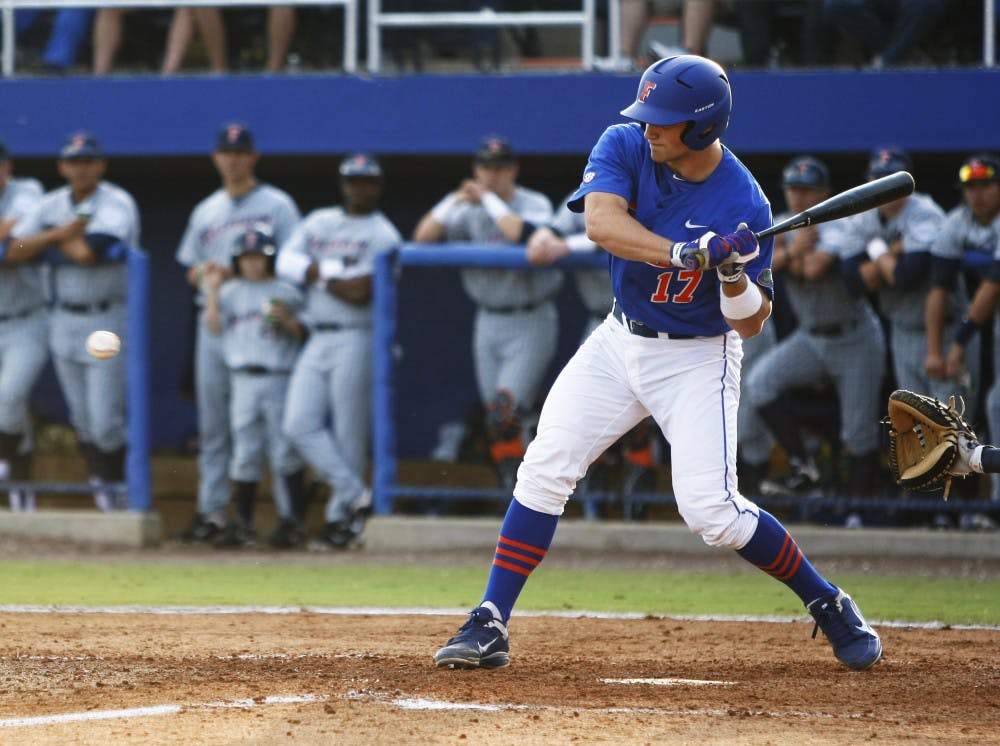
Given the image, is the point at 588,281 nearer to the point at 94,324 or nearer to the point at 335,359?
the point at 335,359

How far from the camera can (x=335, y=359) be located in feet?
29.5

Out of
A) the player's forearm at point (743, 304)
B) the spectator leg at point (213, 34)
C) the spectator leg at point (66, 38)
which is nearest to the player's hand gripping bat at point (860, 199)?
the player's forearm at point (743, 304)

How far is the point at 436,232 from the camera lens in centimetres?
909

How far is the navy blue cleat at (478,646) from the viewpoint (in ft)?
14.8

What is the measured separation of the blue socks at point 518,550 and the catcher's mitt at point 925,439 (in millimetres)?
1241

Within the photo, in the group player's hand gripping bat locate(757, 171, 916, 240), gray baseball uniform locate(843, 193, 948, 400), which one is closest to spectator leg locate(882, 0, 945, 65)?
gray baseball uniform locate(843, 193, 948, 400)

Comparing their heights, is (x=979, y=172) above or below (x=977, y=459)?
above

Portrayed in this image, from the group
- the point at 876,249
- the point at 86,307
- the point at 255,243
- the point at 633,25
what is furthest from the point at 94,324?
the point at 876,249

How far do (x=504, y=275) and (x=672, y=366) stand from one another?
420 cm

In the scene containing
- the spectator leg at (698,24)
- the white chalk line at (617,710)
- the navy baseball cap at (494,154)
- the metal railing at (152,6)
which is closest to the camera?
the white chalk line at (617,710)

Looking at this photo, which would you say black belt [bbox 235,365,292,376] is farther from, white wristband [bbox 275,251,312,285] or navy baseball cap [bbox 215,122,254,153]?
navy baseball cap [bbox 215,122,254,153]

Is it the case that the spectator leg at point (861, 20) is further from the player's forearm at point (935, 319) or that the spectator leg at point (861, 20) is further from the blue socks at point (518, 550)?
the blue socks at point (518, 550)

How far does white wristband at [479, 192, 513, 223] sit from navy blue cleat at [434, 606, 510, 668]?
4.43m

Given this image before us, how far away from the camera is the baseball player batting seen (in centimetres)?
454
